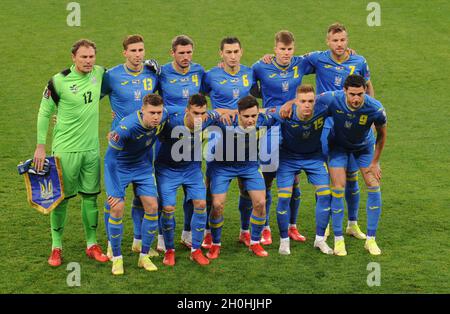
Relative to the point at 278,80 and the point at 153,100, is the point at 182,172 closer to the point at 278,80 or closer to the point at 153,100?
the point at 153,100

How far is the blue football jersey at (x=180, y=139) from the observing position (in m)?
9.66

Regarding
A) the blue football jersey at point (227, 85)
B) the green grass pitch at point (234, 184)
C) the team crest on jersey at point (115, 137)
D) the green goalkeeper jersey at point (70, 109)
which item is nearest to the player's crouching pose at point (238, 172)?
the green grass pitch at point (234, 184)

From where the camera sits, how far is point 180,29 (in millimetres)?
20516

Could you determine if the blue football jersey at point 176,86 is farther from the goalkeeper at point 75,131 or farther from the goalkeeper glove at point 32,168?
the goalkeeper glove at point 32,168

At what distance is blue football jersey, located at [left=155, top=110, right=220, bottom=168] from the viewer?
9.66m

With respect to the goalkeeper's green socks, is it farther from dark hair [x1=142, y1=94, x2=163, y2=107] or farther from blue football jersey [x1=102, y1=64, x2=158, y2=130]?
dark hair [x1=142, y1=94, x2=163, y2=107]

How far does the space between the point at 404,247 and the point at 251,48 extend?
1006 centimetres

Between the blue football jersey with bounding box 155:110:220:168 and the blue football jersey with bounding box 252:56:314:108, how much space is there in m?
0.97

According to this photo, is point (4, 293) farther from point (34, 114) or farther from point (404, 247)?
point (34, 114)

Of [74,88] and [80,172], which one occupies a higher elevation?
[74,88]

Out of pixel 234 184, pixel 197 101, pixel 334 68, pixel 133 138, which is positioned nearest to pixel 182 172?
pixel 133 138

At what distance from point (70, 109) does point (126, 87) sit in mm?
706

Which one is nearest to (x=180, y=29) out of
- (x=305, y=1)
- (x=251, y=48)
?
(x=251, y=48)

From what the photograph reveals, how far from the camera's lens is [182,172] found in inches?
389
